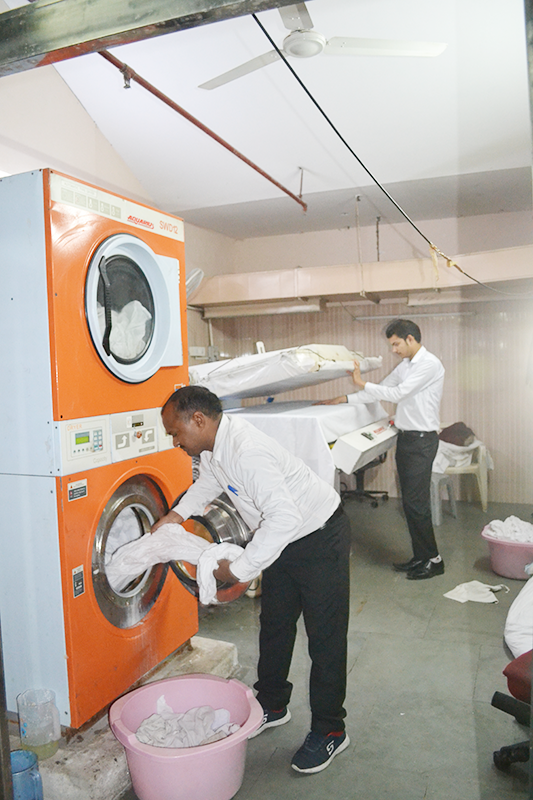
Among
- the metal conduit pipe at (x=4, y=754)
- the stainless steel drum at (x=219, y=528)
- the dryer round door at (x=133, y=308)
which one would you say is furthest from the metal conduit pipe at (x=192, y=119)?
the metal conduit pipe at (x=4, y=754)

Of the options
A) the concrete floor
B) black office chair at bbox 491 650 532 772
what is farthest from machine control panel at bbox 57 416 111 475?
black office chair at bbox 491 650 532 772

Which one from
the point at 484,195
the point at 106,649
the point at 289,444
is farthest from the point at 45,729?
the point at 484,195

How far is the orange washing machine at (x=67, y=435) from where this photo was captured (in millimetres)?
2082

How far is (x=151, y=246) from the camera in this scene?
103 inches

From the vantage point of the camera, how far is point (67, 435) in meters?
2.11

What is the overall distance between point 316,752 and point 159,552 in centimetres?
103

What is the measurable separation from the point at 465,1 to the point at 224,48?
1517 millimetres

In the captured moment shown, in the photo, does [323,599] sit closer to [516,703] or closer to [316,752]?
[316,752]

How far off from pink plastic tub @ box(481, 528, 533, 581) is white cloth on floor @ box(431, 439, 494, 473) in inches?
62.4

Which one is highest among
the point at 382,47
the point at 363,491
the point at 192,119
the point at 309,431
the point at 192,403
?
the point at 192,119

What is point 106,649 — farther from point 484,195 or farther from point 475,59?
point 484,195

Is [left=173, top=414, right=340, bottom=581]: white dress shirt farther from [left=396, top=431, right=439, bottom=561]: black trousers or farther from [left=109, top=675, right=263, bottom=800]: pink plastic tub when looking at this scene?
[left=396, top=431, right=439, bottom=561]: black trousers

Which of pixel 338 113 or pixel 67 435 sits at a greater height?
pixel 338 113

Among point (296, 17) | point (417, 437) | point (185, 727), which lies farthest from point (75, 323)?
point (417, 437)
